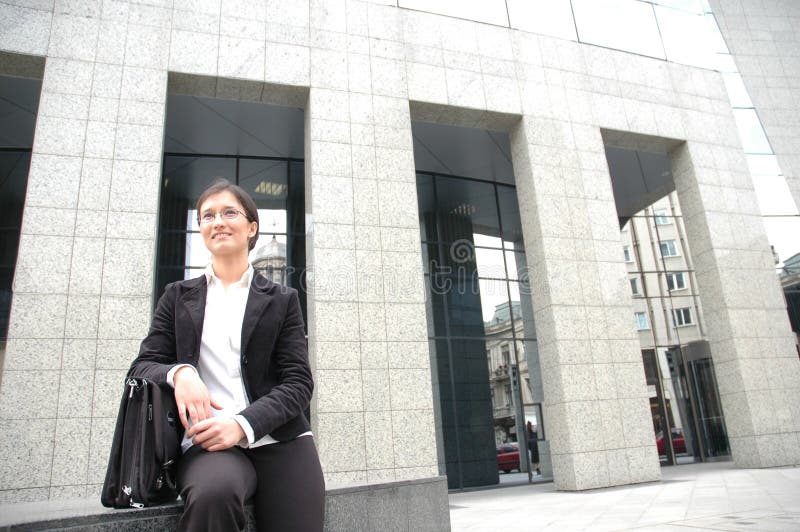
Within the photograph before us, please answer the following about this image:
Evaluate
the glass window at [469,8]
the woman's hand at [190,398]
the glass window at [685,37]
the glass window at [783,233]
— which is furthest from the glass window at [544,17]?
the woman's hand at [190,398]

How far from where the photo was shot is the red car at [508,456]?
15.7 metres

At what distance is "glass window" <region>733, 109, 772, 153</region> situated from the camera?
15.2 metres

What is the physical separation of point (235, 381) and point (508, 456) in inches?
582

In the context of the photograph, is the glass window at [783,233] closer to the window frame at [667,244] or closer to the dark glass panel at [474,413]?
the window frame at [667,244]

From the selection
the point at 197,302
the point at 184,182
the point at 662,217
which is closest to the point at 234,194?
the point at 197,302

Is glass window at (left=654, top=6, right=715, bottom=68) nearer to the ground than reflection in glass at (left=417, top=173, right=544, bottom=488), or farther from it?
farther from it

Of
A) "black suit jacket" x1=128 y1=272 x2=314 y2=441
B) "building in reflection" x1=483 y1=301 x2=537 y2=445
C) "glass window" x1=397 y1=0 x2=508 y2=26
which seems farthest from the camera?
"building in reflection" x1=483 y1=301 x2=537 y2=445

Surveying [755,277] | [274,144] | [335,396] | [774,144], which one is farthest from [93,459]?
[774,144]

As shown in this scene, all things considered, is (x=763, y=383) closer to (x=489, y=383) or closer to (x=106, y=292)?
(x=489, y=383)

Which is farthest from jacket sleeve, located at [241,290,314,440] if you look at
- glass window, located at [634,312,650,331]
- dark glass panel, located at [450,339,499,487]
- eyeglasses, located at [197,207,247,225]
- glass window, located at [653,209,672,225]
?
glass window, located at [653,209,672,225]

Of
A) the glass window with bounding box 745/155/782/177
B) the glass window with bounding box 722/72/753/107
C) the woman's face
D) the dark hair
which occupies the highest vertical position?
the glass window with bounding box 722/72/753/107

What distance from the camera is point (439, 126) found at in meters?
14.4

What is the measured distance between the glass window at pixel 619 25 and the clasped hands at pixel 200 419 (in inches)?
567

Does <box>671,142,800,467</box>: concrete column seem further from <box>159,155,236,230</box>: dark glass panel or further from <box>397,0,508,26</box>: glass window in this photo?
<box>159,155,236,230</box>: dark glass panel
